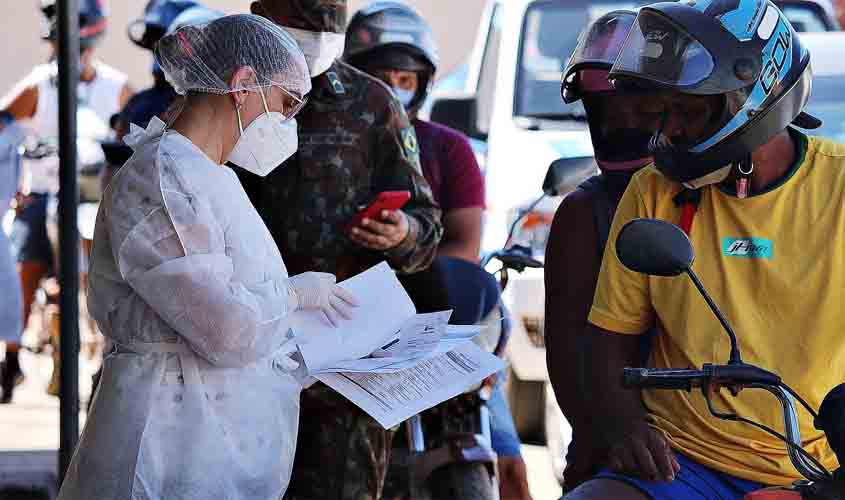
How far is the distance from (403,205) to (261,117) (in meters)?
1.02

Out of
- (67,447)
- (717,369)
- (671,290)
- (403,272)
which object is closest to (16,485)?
(67,447)

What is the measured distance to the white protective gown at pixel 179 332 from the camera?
3188mm

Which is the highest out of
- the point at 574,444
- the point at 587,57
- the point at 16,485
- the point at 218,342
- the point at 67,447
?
the point at 587,57

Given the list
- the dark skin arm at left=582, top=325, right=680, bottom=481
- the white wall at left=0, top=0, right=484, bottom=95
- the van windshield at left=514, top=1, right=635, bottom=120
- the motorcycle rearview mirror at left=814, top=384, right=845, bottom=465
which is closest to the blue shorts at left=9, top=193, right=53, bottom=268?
the van windshield at left=514, top=1, right=635, bottom=120

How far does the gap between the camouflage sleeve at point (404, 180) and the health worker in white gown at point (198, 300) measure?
2.95 ft

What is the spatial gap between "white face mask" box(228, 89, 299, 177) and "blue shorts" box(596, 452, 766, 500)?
1.02 meters

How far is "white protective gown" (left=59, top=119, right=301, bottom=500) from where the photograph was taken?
3.19 meters

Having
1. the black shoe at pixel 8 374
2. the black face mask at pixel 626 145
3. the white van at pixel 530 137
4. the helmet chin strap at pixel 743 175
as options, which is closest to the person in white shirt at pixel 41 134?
the black shoe at pixel 8 374

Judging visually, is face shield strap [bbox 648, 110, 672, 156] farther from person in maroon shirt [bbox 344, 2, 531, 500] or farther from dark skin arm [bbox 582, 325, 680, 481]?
person in maroon shirt [bbox 344, 2, 531, 500]

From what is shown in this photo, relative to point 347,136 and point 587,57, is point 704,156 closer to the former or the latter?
point 587,57

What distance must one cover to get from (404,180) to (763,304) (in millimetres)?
1361

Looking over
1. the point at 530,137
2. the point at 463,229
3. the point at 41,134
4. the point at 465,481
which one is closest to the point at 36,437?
the point at 41,134

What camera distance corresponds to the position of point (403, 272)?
447 cm

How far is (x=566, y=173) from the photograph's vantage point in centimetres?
472
